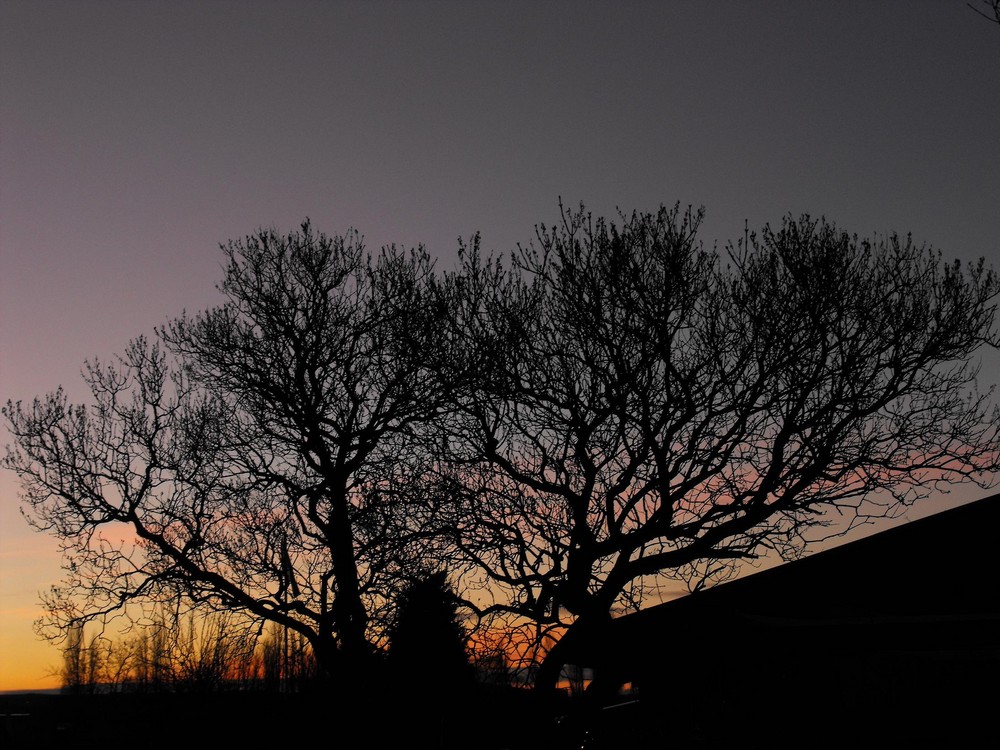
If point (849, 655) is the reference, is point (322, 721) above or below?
above

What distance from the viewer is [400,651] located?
57.1ft

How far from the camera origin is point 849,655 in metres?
10.4

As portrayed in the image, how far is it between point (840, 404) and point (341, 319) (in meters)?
8.81

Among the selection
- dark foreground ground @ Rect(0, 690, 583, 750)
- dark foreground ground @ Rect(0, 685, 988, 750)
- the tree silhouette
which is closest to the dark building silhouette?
dark foreground ground @ Rect(0, 685, 988, 750)

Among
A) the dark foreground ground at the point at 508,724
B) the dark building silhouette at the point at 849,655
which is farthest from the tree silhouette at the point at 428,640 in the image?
the dark building silhouette at the point at 849,655

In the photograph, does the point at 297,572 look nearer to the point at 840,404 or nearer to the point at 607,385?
the point at 607,385

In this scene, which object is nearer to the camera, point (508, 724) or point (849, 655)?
point (849, 655)

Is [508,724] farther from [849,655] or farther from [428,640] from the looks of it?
[849,655]

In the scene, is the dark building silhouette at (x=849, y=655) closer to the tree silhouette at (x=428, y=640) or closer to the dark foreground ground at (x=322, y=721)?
the tree silhouette at (x=428, y=640)

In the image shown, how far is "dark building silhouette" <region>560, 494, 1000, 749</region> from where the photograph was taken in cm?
1012

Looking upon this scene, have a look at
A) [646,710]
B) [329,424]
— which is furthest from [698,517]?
[329,424]

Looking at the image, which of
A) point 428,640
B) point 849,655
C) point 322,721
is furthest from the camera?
point 428,640

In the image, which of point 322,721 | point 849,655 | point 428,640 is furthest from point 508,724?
point 849,655

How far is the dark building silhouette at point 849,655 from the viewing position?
33.2 feet
